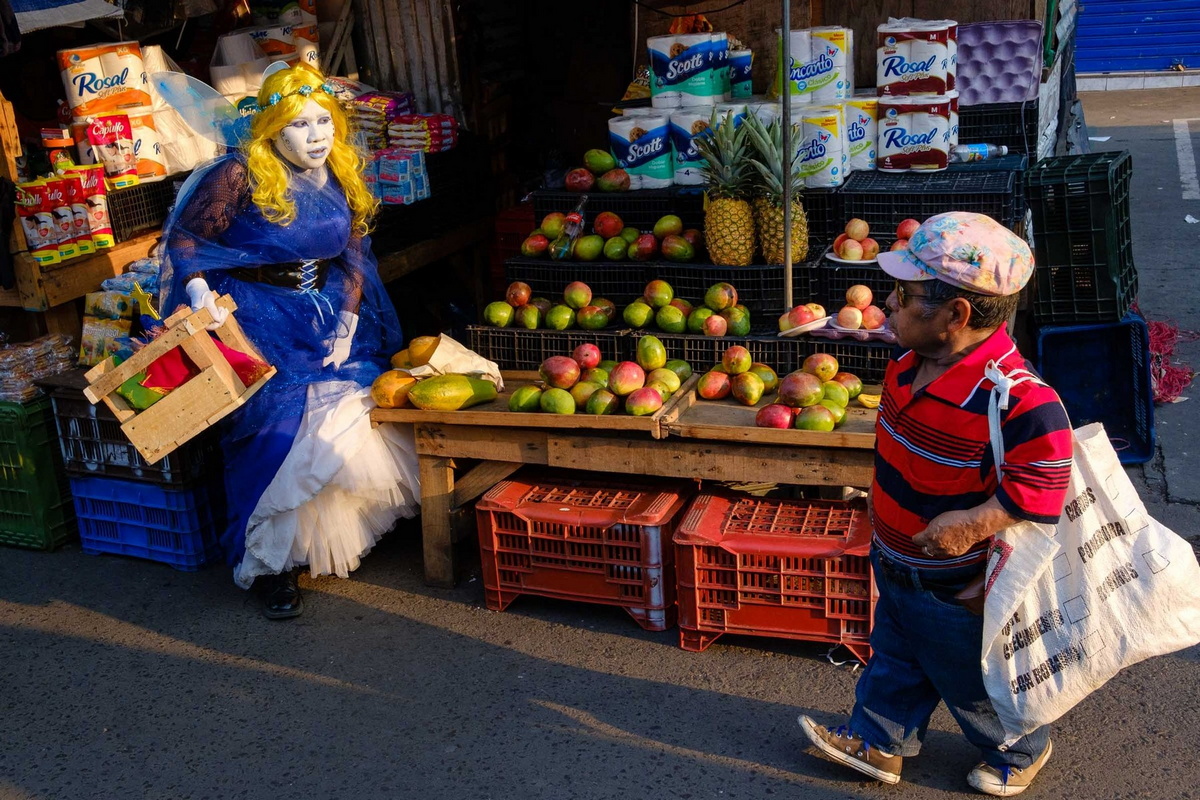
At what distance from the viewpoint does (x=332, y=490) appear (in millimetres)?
4902

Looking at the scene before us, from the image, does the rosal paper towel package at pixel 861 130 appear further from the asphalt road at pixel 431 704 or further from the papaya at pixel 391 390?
the papaya at pixel 391 390

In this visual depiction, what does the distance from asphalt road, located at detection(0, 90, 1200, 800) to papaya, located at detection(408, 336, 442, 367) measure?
3.21 feet

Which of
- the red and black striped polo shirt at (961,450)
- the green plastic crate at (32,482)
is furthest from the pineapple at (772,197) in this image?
the green plastic crate at (32,482)

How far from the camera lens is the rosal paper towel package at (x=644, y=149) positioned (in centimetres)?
564

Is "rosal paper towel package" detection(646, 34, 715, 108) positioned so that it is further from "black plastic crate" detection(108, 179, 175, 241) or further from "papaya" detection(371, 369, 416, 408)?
"black plastic crate" detection(108, 179, 175, 241)

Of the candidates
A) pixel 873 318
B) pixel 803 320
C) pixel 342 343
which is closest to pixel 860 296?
pixel 873 318

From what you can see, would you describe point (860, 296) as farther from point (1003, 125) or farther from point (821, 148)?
point (1003, 125)

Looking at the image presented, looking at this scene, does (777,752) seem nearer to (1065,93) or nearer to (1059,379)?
(1059,379)

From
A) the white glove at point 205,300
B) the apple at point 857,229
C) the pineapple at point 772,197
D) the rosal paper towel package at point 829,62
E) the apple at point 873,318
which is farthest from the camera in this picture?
the rosal paper towel package at point 829,62

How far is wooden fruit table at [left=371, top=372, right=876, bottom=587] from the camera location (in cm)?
435

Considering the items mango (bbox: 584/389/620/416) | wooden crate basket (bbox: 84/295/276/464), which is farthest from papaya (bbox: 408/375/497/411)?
wooden crate basket (bbox: 84/295/276/464)

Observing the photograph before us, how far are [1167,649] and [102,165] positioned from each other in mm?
5267

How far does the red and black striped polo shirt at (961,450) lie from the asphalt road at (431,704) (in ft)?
3.27

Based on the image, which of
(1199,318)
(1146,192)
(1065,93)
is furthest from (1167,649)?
(1146,192)
